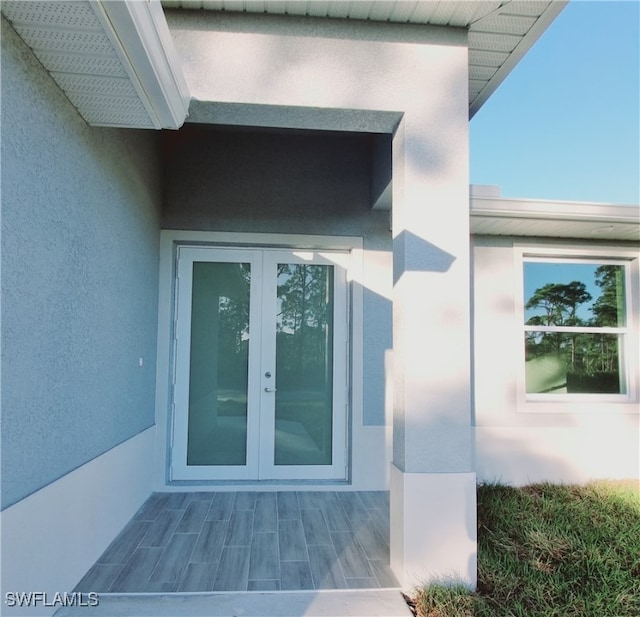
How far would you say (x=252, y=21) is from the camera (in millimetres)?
3018

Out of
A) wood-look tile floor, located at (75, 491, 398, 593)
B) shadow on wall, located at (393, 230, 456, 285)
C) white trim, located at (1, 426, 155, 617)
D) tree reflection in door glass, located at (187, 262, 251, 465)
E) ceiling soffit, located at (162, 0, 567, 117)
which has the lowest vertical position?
wood-look tile floor, located at (75, 491, 398, 593)

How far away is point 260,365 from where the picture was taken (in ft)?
16.9

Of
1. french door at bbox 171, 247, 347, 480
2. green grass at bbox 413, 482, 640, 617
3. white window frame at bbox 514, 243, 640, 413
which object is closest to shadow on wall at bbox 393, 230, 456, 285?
green grass at bbox 413, 482, 640, 617

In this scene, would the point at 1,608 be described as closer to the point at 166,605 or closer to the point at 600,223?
the point at 166,605

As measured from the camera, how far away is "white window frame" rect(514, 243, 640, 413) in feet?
17.6

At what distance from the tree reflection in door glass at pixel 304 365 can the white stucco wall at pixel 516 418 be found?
68.6 inches

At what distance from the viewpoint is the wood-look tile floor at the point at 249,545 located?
9.86 ft

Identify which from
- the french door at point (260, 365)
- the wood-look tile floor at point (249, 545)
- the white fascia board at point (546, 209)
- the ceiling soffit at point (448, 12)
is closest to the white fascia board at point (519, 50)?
the ceiling soffit at point (448, 12)

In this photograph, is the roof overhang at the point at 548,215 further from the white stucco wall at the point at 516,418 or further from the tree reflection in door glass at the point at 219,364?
the tree reflection in door glass at the point at 219,364

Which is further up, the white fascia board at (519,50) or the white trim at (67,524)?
the white fascia board at (519,50)

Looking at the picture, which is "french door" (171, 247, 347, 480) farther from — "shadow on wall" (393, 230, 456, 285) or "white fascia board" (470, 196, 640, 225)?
"shadow on wall" (393, 230, 456, 285)

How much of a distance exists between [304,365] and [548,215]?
3.07 m

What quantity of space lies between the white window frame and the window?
0.01 m

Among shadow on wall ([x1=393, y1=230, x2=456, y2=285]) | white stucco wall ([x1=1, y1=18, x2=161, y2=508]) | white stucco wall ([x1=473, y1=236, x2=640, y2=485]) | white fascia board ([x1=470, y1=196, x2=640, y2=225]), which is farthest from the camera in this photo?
white stucco wall ([x1=473, y1=236, x2=640, y2=485])
